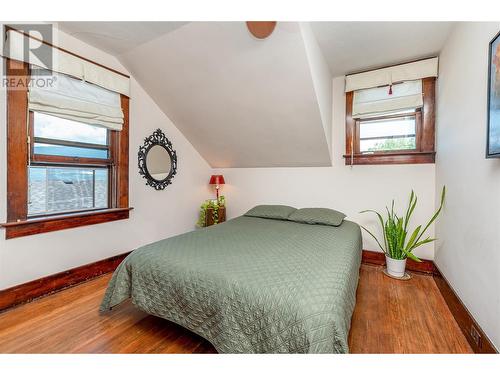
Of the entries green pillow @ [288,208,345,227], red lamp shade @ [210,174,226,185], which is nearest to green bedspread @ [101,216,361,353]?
green pillow @ [288,208,345,227]

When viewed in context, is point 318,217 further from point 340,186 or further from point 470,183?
point 470,183

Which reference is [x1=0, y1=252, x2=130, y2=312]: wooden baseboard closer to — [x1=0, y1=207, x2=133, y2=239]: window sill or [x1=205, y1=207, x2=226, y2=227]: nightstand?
[x1=0, y1=207, x2=133, y2=239]: window sill

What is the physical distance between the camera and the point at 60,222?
2.19 meters

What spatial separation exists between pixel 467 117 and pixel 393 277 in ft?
5.57

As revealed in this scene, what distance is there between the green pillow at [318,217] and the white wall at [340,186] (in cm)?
38

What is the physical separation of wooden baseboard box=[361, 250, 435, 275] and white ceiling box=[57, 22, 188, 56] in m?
3.29

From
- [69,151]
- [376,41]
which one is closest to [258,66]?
[376,41]

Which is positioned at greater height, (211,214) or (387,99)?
(387,99)

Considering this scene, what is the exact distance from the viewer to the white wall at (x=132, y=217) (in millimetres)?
1955

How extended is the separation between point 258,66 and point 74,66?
1.77 meters

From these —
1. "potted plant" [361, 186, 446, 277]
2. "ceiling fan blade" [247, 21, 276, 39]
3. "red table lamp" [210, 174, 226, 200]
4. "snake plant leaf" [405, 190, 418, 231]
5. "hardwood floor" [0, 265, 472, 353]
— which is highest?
"ceiling fan blade" [247, 21, 276, 39]

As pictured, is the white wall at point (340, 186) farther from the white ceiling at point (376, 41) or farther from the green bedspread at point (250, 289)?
the green bedspread at point (250, 289)

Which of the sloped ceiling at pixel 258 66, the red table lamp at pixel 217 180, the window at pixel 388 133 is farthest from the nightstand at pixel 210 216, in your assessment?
the window at pixel 388 133

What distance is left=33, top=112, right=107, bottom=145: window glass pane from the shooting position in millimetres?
2113
